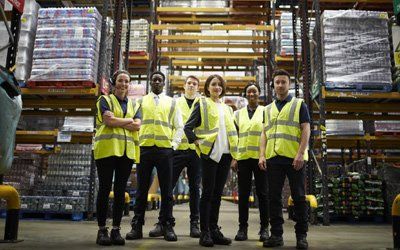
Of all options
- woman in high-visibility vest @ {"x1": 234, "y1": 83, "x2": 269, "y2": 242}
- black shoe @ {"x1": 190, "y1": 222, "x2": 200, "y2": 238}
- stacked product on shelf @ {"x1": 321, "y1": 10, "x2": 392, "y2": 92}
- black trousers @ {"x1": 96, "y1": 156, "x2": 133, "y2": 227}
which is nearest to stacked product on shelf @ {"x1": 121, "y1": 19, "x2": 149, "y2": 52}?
stacked product on shelf @ {"x1": 321, "y1": 10, "x2": 392, "y2": 92}

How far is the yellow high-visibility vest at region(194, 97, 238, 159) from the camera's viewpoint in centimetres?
437

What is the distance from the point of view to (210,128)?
445cm

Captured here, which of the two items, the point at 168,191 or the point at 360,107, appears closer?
the point at 168,191

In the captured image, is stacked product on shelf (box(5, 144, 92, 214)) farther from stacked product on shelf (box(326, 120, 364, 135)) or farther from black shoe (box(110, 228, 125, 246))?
stacked product on shelf (box(326, 120, 364, 135))

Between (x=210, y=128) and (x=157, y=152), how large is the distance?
0.76 metres

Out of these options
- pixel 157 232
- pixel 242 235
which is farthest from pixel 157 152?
pixel 242 235

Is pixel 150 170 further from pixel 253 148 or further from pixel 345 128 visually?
pixel 345 128

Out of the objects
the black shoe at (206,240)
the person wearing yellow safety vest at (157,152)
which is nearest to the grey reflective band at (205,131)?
the person wearing yellow safety vest at (157,152)

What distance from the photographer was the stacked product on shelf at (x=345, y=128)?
1135cm

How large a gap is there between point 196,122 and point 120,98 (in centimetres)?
87

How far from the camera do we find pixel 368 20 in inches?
329

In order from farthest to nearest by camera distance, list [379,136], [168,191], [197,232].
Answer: [379,136] → [197,232] → [168,191]

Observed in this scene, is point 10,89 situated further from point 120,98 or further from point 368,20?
point 368,20

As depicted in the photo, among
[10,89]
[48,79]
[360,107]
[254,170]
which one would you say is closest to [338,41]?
[360,107]
